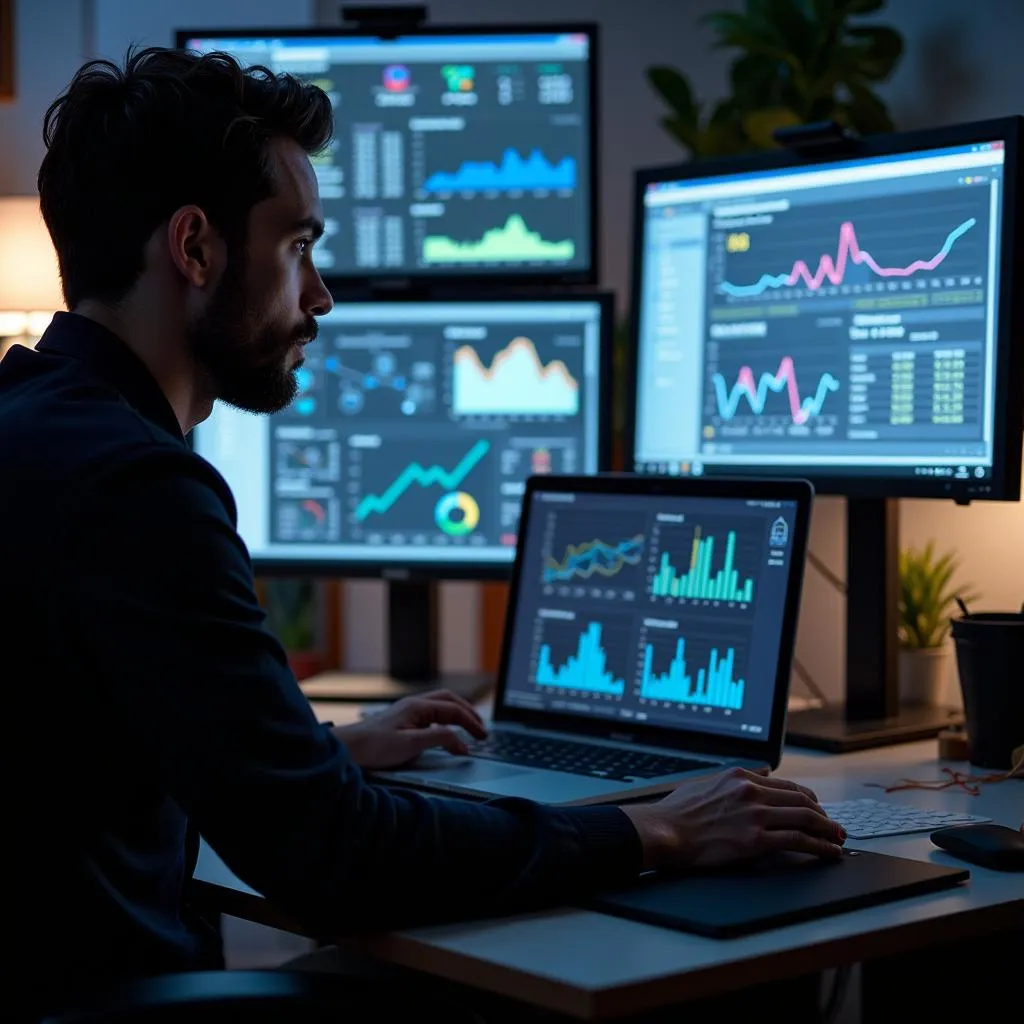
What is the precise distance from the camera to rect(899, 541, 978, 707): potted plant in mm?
1838

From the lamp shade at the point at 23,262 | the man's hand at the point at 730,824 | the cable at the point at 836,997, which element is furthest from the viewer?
the lamp shade at the point at 23,262

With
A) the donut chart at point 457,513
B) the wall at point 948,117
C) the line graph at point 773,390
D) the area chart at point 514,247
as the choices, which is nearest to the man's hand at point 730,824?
the line graph at point 773,390

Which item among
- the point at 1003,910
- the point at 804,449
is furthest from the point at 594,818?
the point at 804,449

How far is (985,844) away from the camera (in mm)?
1123

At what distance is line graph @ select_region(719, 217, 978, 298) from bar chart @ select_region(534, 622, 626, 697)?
0.46 metres

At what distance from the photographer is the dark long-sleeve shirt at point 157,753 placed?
0.93 m

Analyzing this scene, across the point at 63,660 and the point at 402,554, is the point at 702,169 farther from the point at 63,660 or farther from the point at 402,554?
the point at 63,660

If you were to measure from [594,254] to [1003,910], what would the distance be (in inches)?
48.0

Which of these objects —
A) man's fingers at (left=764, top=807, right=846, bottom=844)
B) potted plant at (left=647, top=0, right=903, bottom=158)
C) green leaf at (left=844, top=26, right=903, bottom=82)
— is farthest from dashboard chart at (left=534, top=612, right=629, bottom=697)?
green leaf at (left=844, top=26, right=903, bottom=82)

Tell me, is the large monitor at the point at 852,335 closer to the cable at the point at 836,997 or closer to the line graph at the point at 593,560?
the line graph at the point at 593,560

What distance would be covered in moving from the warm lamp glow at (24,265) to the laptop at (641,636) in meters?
1.51

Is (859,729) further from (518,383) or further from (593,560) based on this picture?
(518,383)

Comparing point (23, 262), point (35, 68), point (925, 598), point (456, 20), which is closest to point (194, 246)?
point (925, 598)

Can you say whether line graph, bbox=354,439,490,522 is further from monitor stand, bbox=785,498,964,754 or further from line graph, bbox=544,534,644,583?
monitor stand, bbox=785,498,964,754
